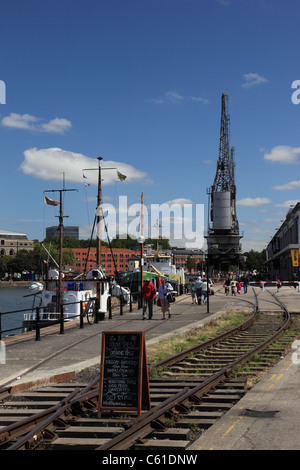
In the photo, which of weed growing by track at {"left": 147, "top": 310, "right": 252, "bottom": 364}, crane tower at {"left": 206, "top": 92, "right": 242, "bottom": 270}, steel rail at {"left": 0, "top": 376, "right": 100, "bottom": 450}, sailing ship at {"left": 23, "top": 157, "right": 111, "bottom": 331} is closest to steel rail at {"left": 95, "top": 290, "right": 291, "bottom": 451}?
steel rail at {"left": 0, "top": 376, "right": 100, "bottom": 450}

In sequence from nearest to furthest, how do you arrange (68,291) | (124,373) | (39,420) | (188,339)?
(39,420), (124,373), (188,339), (68,291)

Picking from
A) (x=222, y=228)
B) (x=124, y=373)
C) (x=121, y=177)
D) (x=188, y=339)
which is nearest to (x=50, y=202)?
(x=121, y=177)

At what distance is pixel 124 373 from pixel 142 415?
709mm

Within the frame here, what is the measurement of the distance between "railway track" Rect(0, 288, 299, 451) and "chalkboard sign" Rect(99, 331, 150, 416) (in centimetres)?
23

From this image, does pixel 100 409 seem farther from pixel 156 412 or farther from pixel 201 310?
pixel 201 310

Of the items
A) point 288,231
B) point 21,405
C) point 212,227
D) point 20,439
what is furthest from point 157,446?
point 212,227

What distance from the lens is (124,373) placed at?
7941 millimetres

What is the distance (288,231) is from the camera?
354ft

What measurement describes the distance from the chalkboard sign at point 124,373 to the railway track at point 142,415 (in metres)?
0.23

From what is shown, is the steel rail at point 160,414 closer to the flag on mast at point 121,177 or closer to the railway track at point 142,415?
the railway track at point 142,415

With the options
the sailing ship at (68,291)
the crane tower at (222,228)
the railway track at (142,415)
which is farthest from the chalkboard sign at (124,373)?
the crane tower at (222,228)

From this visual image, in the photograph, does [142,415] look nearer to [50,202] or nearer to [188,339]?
[188,339]
